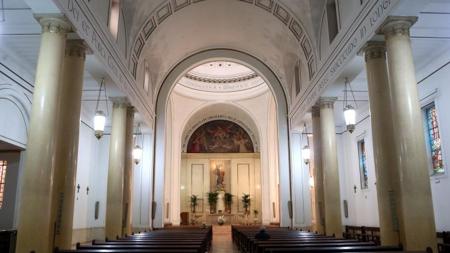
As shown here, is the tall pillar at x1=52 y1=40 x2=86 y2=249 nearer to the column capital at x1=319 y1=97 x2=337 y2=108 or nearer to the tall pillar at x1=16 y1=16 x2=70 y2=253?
the tall pillar at x1=16 y1=16 x2=70 y2=253

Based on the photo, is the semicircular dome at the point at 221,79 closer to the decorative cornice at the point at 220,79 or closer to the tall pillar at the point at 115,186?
the decorative cornice at the point at 220,79

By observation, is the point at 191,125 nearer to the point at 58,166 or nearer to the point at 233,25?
the point at 233,25

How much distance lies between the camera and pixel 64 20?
714 cm

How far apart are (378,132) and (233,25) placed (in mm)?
8691

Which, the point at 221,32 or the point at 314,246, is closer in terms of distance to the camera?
the point at 314,246

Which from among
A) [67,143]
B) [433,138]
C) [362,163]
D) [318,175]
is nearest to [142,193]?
[318,175]

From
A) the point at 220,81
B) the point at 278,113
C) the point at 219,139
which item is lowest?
the point at 278,113

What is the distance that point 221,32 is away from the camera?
51.6ft

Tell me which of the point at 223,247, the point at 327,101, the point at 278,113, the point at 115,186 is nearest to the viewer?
the point at 115,186

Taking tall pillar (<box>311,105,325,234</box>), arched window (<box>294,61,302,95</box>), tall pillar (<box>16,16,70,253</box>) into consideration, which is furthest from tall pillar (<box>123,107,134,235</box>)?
arched window (<box>294,61,302,95</box>)

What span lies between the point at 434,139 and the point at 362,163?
493cm

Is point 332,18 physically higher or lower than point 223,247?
higher

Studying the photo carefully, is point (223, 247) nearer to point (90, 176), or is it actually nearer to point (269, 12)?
point (90, 176)

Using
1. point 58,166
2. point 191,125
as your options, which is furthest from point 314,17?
point 191,125
